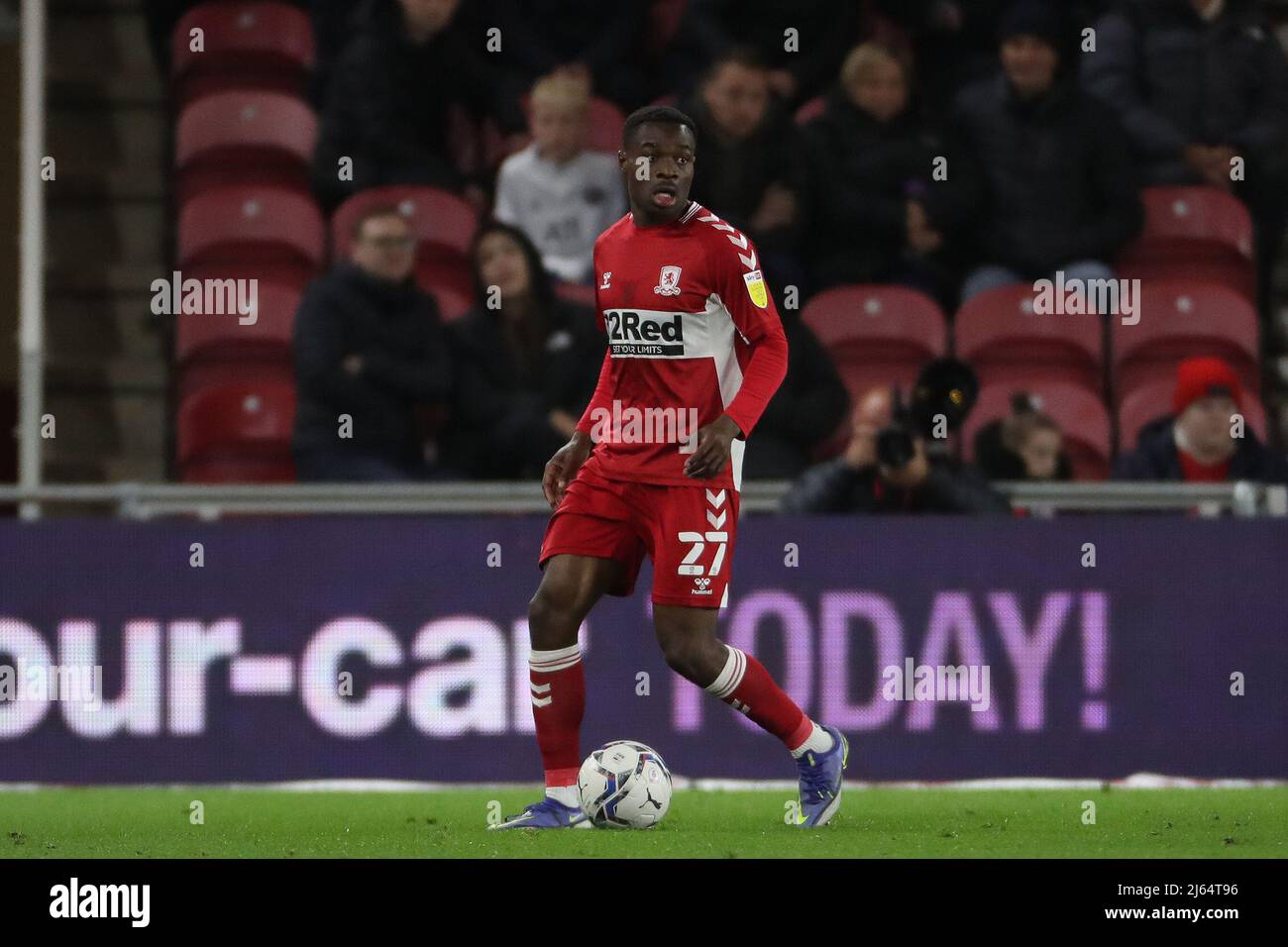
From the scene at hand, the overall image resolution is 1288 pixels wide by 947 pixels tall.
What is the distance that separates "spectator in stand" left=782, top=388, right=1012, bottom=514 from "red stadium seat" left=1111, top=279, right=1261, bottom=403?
2.29m

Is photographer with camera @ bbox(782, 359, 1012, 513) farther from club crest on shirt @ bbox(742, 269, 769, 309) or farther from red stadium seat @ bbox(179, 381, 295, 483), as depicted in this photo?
red stadium seat @ bbox(179, 381, 295, 483)

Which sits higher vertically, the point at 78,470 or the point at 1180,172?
the point at 1180,172

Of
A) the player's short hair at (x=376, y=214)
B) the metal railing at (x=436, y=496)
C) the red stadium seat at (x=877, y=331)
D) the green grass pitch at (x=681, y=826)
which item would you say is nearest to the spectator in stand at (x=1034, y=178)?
the red stadium seat at (x=877, y=331)

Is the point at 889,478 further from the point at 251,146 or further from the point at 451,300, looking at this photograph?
the point at 251,146

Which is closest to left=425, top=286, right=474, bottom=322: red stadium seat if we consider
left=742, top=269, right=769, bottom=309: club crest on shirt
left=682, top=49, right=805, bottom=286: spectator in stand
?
left=682, top=49, right=805, bottom=286: spectator in stand

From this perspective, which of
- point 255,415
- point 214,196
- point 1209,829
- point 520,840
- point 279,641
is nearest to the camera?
point 520,840

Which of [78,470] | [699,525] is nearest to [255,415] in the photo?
[78,470]

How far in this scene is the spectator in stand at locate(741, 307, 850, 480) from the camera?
9.80 meters

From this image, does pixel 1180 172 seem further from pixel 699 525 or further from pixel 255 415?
pixel 699 525

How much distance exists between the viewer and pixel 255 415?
10633mm

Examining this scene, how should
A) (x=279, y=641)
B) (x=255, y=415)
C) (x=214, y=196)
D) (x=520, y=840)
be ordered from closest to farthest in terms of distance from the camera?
(x=520, y=840) < (x=279, y=641) < (x=255, y=415) < (x=214, y=196)

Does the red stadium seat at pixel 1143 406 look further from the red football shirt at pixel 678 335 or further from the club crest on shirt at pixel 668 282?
the club crest on shirt at pixel 668 282

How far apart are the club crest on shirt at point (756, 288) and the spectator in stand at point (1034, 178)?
467 cm

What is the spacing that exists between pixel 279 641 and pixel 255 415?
7.34ft
